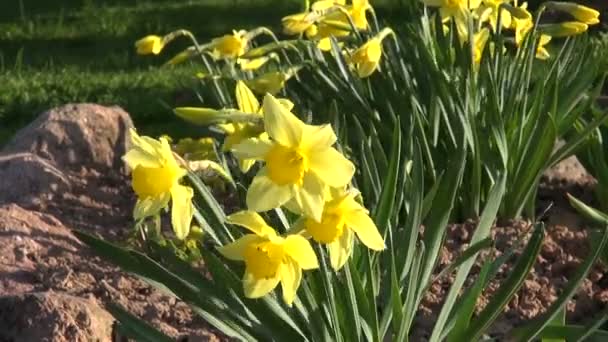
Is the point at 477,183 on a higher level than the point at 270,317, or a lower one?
lower

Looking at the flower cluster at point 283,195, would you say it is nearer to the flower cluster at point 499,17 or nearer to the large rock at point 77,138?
the flower cluster at point 499,17

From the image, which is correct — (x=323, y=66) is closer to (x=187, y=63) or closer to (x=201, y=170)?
(x=201, y=170)

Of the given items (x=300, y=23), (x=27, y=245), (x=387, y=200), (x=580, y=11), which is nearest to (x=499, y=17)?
(x=580, y=11)

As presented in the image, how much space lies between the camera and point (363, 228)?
6.83 feet

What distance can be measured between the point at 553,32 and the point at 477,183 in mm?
520

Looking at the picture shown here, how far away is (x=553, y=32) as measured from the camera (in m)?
3.61

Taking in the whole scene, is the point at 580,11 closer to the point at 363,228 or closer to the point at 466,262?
the point at 466,262

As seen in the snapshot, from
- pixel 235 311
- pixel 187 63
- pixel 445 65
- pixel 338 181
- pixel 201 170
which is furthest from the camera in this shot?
pixel 187 63

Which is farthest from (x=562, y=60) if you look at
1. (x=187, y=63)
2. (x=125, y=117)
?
→ (x=187, y=63)

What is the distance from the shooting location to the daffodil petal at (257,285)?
2104mm

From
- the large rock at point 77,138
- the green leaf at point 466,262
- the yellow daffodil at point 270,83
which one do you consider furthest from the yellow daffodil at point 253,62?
the green leaf at point 466,262

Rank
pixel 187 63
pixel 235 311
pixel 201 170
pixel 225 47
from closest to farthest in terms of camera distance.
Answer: pixel 201 170 → pixel 235 311 → pixel 225 47 → pixel 187 63

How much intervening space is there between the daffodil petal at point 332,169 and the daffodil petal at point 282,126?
51 millimetres

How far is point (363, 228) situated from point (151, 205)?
38cm
